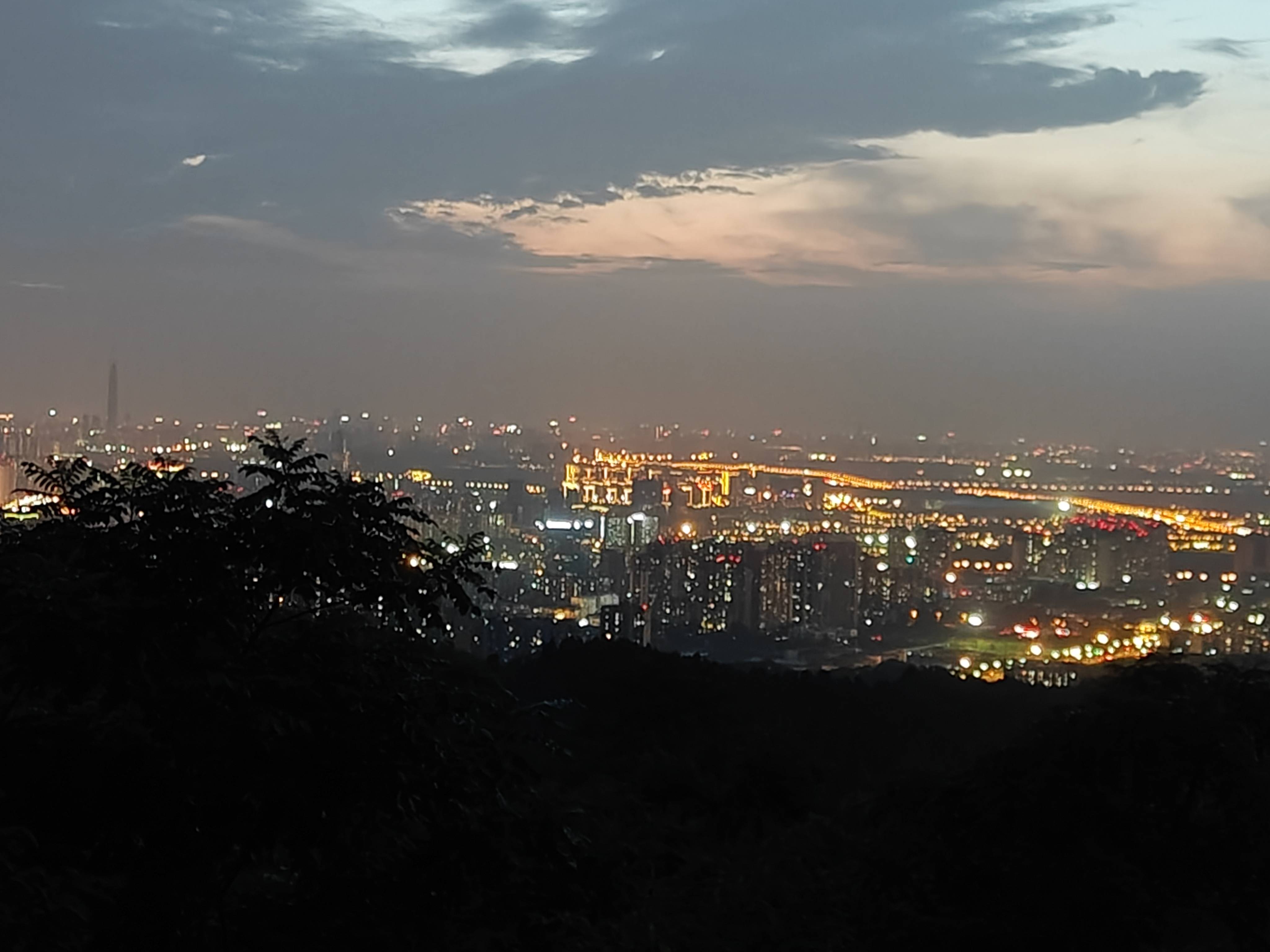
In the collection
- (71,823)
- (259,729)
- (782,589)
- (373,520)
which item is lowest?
(782,589)

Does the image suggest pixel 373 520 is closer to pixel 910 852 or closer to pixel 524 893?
pixel 524 893

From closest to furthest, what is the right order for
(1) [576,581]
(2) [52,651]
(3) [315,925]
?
1. (2) [52,651]
2. (3) [315,925]
3. (1) [576,581]

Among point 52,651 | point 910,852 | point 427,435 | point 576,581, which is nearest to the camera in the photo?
point 52,651

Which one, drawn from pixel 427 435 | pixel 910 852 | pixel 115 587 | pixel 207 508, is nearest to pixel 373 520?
pixel 207 508

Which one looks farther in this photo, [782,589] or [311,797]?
[782,589]

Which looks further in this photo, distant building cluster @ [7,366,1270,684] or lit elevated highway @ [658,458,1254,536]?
lit elevated highway @ [658,458,1254,536]

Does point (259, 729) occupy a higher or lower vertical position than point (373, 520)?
lower

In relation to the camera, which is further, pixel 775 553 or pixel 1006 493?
pixel 1006 493

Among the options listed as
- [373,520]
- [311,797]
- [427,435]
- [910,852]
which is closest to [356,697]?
[311,797]

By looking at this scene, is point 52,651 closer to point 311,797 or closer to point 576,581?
point 311,797

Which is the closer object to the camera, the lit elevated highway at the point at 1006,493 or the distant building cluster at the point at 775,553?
the distant building cluster at the point at 775,553
